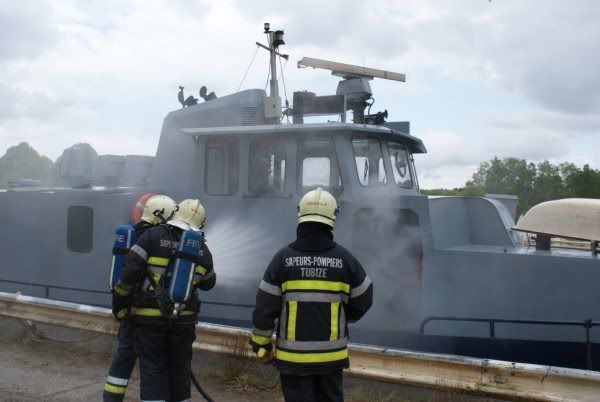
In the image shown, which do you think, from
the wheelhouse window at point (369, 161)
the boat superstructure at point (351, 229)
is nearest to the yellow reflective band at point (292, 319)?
the boat superstructure at point (351, 229)

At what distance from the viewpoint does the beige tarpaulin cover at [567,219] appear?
6211 millimetres

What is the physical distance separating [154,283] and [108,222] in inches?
138

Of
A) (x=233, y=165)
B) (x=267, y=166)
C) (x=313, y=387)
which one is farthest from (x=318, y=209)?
→ (x=233, y=165)

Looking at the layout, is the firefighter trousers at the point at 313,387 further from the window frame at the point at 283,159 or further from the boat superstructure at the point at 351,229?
the window frame at the point at 283,159

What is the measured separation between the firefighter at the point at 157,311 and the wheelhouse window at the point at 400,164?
3.26m

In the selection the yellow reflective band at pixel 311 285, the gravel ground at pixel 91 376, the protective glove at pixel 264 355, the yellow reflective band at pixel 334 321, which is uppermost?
the yellow reflective band at pixel 311 285

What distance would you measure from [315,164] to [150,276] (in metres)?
2.69

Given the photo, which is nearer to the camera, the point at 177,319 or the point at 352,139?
the point at 177,319

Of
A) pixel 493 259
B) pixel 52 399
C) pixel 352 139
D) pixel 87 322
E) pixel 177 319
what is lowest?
pixel 52 399

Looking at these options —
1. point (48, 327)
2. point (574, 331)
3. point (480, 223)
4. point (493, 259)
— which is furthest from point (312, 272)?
point (48, 327)

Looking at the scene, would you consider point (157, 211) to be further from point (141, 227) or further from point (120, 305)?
point (120, 305)

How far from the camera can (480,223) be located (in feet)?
24.0

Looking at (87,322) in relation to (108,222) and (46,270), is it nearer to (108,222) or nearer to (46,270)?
(108,222)

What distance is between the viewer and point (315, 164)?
6.74 metres
